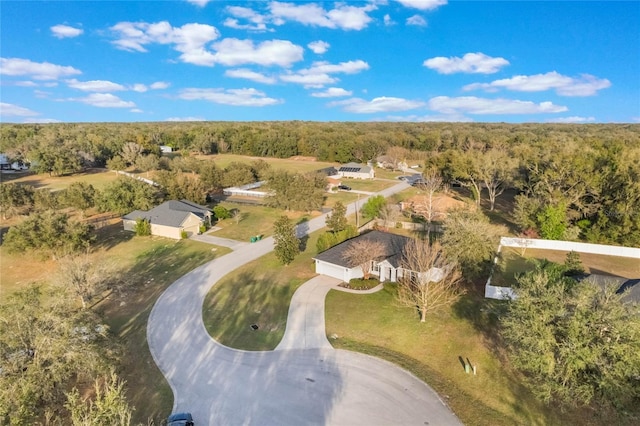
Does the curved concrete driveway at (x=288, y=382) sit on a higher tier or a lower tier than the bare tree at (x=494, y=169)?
lower

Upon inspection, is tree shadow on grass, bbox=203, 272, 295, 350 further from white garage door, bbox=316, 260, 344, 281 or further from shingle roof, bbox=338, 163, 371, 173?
shingle roof, bbox=338, 163, 371, 173

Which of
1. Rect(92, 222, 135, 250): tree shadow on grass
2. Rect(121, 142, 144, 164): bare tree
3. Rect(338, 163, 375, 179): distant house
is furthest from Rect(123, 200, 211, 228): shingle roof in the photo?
Rect(121, 142, 144, 164): bare tree

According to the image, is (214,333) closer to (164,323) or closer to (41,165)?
(164,323)

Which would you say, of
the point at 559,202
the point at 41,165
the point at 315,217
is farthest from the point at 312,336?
the point at 41,165

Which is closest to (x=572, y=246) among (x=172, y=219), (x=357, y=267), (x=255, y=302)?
(x=357, y=267)

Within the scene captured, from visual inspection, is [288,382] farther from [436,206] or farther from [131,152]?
[131,152]

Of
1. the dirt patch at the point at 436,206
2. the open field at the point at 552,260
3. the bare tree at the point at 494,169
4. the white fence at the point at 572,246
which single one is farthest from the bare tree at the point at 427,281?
the bare tree at the point at 494,169

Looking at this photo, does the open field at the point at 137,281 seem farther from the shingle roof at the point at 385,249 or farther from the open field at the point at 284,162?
the open field at the point at 284,162
